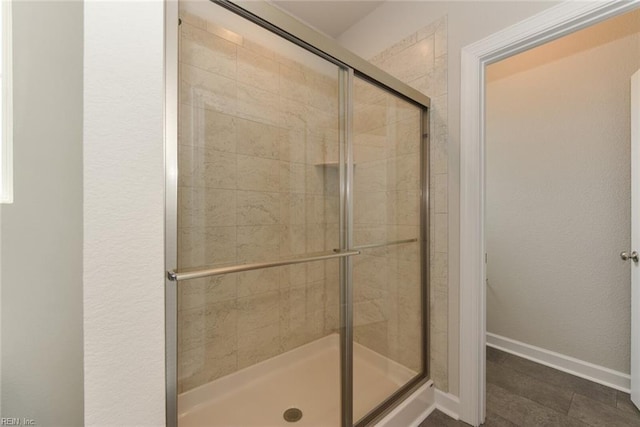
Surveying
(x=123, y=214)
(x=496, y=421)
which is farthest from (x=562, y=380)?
(x=123, y=214)

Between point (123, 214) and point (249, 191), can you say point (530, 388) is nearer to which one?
point (249, 191)

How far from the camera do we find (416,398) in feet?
4.71

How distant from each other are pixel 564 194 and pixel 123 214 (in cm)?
253

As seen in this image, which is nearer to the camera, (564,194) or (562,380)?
(562,380)

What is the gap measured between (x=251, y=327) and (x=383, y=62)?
76.9 inches

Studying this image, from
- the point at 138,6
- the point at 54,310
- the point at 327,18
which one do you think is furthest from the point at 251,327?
the point at 327,18

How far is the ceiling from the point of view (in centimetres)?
189

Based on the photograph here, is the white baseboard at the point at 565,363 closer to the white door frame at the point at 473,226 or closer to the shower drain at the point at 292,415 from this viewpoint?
the white door frame at the point at 473,226

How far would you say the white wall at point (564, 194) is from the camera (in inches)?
66.6

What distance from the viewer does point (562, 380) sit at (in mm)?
1771

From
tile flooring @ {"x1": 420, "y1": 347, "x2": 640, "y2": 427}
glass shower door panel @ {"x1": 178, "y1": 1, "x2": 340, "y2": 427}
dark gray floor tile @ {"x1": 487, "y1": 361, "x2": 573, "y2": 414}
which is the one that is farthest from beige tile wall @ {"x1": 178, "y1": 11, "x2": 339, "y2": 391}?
dark gray floor tile @ {"x1": 487, "y1": 361, "x2": 573, "y2": 414}

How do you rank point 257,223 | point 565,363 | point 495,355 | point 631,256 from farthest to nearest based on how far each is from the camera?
1. point 495,355
2. point 565,363
3. point 631,256
4. point 257,223

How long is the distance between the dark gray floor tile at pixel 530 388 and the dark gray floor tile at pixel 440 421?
521 millimetres

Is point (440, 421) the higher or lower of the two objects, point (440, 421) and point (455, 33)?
the lower
